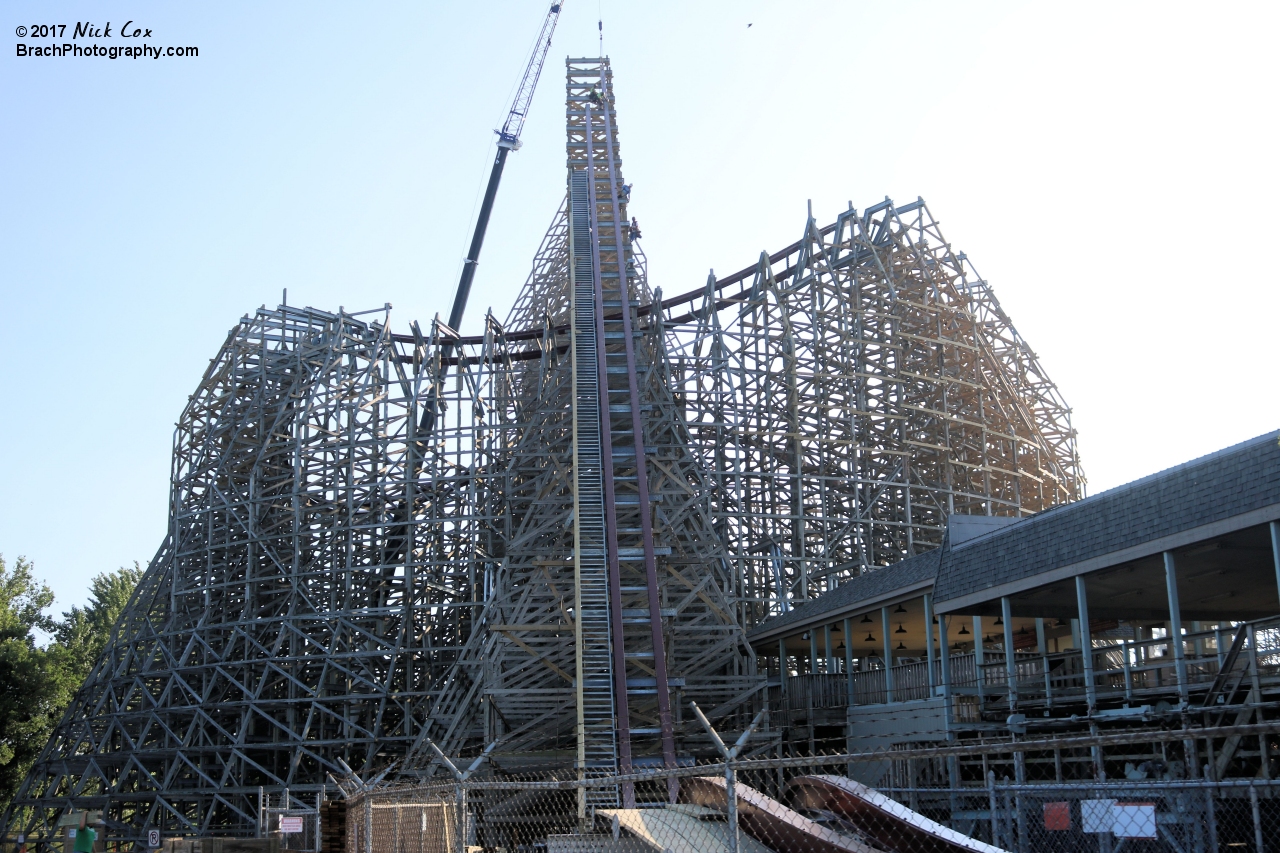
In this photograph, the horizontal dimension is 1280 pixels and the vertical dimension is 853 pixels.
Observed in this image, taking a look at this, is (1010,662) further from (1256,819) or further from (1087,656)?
(1256,819)

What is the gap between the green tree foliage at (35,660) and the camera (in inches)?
1609

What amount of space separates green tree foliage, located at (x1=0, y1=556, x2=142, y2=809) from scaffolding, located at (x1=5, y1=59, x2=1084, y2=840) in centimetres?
690

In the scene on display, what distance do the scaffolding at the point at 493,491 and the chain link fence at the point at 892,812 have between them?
12377 mm

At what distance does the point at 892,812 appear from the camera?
987cm

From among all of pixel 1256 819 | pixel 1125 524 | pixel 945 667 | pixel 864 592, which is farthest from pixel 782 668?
pixel 1256 819

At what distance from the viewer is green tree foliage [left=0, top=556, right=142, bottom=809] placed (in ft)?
134

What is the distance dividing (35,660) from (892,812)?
38926 mm

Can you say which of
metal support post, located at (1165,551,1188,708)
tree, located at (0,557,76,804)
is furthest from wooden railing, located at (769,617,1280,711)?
tree, located at (0,557,76,804)

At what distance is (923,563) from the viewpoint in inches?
869

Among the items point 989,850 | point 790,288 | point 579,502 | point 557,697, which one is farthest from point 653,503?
point 989,850

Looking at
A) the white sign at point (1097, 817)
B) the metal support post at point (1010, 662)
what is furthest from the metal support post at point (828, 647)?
the white sign at point (1097, 817)

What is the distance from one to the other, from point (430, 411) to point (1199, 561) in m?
26.8

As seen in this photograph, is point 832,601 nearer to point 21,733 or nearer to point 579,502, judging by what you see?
point 579,502

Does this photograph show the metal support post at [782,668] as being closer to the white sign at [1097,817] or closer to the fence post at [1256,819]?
the white sign at [1097,817]
